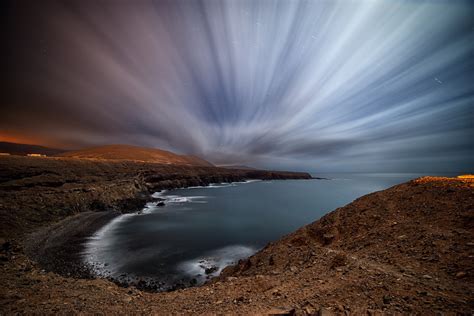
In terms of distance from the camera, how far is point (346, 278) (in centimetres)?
513

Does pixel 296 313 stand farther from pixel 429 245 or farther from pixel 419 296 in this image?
pixel 429 245

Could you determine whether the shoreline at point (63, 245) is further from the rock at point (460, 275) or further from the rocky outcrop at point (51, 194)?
the rock at point (460, 275)

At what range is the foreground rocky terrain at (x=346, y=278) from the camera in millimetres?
4188

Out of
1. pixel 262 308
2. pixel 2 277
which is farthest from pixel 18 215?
pixel 262 308

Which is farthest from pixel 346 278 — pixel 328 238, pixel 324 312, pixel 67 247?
pixel 67 247

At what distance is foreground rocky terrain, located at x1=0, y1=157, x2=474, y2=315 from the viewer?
4.19 meters

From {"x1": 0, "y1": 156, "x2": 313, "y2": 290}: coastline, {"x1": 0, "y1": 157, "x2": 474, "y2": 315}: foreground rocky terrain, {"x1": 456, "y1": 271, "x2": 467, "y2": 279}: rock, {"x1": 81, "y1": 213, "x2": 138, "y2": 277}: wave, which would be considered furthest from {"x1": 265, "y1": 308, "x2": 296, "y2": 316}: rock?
{"x1": 0, "y1": 156, "x2": 313, "y2": 290}: coastline

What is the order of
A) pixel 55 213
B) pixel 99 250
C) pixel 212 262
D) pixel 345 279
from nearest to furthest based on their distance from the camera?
pixel 345 279 → pixel 212 262 → pixel 99 250 → pixel 55 213

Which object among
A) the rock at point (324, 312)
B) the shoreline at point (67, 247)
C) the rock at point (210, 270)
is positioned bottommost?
the rock at point (210, 270)

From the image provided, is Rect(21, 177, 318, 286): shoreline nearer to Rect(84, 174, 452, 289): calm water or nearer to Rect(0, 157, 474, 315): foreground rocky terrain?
Rect(84, 174, 452, 289): calm water

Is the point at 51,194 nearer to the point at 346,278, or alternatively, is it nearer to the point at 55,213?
the point at 55,213

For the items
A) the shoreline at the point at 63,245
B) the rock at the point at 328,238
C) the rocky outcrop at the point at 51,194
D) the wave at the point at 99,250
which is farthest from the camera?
the rocky outcrop at the point at 51,194

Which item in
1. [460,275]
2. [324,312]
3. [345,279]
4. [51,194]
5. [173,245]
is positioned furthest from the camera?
[51,194]

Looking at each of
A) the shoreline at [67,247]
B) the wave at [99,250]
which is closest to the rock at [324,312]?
the shoreline at [67,247]
